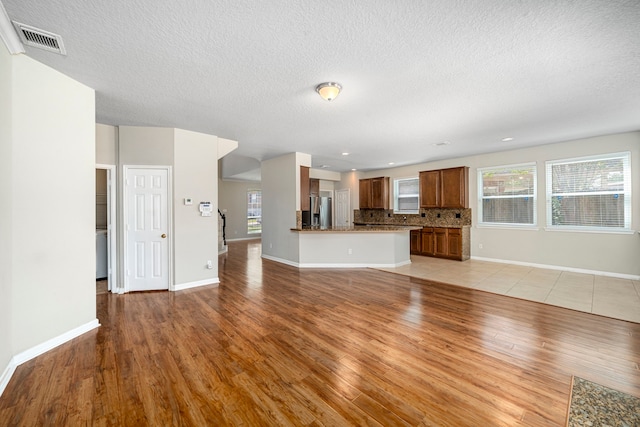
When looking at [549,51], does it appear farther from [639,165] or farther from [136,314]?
[136,314]

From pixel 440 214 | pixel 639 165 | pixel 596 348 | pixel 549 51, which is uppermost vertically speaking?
pixel 549 51

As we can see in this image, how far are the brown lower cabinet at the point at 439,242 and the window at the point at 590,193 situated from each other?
1.83 metres

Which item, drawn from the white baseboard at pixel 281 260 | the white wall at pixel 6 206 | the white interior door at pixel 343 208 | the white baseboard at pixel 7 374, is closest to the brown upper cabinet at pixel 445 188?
the white interior door at pixel 343 208

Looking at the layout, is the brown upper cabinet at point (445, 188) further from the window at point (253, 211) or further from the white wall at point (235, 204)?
the white wall at point (235, 204)

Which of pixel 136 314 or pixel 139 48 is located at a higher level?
pixel 139 48

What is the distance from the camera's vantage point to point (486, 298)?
383cm

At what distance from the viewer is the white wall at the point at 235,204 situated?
10.6 meters

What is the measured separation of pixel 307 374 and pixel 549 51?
3.30 m

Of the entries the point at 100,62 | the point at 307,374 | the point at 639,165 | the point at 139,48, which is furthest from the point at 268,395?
the point at 639,165

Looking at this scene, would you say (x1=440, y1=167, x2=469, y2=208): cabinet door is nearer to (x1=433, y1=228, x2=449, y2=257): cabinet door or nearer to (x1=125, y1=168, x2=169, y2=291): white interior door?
(x1=433, y1=228, x2=449, y2=257): cabinet door

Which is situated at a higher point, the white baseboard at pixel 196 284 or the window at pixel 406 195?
the window at pixel 406 195

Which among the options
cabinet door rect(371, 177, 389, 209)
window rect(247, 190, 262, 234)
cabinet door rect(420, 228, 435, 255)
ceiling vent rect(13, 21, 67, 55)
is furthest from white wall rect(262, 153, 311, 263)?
window rect(247, 190, 262, 234)

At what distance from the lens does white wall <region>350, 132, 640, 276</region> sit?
4664 mm

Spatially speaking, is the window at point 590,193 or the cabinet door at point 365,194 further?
the cabinet door at point 365,194
